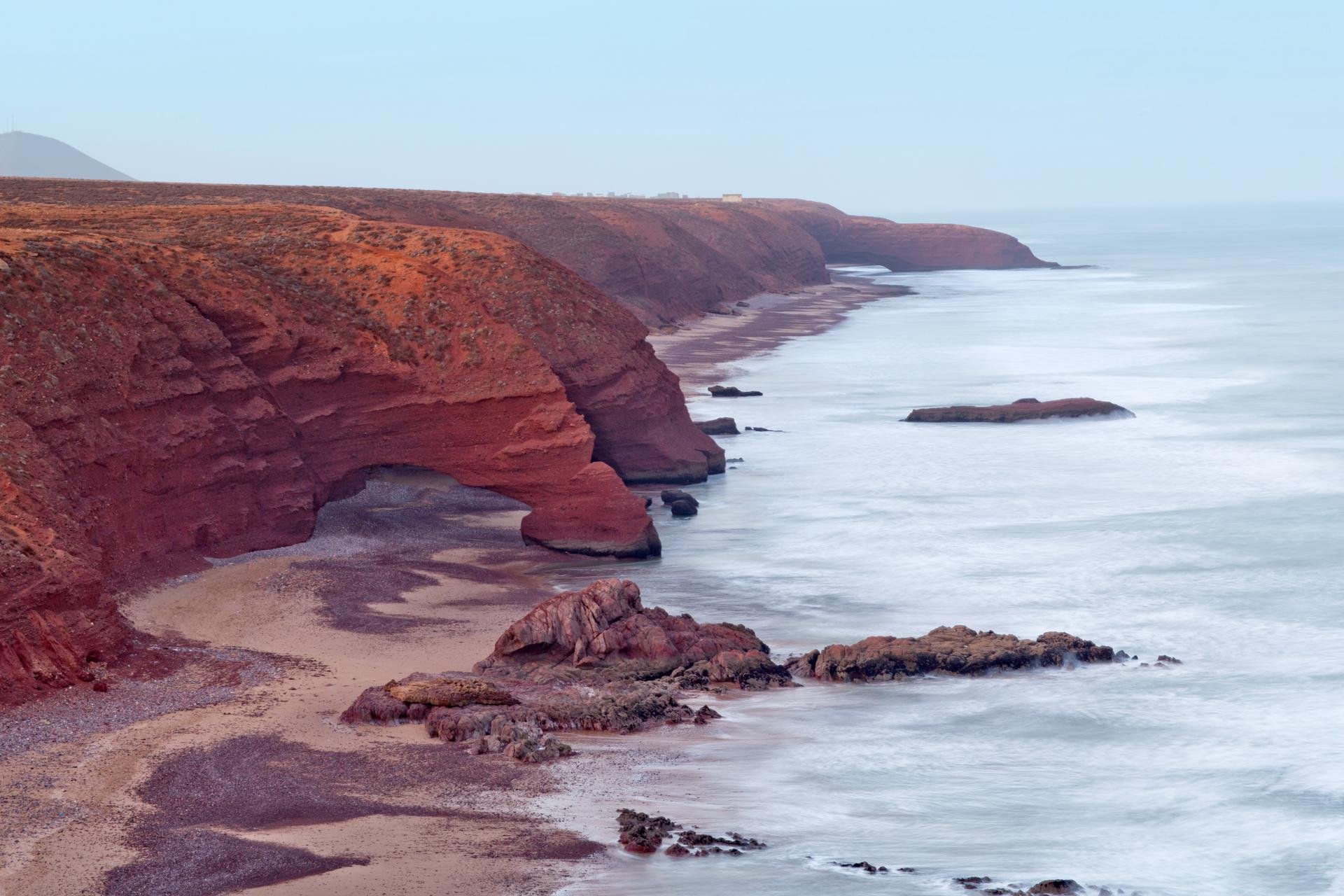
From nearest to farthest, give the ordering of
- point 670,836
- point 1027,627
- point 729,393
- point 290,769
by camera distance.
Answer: point 670,836, point 290,769, point 1027,627, point 729,393

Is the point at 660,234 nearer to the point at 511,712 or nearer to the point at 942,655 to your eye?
the point at 942,655

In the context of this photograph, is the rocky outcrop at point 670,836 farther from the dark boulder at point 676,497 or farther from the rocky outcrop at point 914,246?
the rocky outcrop at point 914,246

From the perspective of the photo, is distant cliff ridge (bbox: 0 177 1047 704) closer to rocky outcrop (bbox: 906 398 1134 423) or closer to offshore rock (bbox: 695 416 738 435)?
offshore rock (bbox: 695 416 738 435)

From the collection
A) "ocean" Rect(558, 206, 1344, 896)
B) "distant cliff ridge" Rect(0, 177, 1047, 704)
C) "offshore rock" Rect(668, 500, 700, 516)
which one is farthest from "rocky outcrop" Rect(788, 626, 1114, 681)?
"offshore rock" Rect(668, 500, 700, 516)

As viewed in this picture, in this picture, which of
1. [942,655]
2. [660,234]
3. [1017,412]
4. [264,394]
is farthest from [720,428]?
[660,234]

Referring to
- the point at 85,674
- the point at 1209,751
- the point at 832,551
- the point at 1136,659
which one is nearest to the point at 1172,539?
the point at 832,551

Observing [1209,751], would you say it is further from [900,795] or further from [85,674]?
[85,674]
